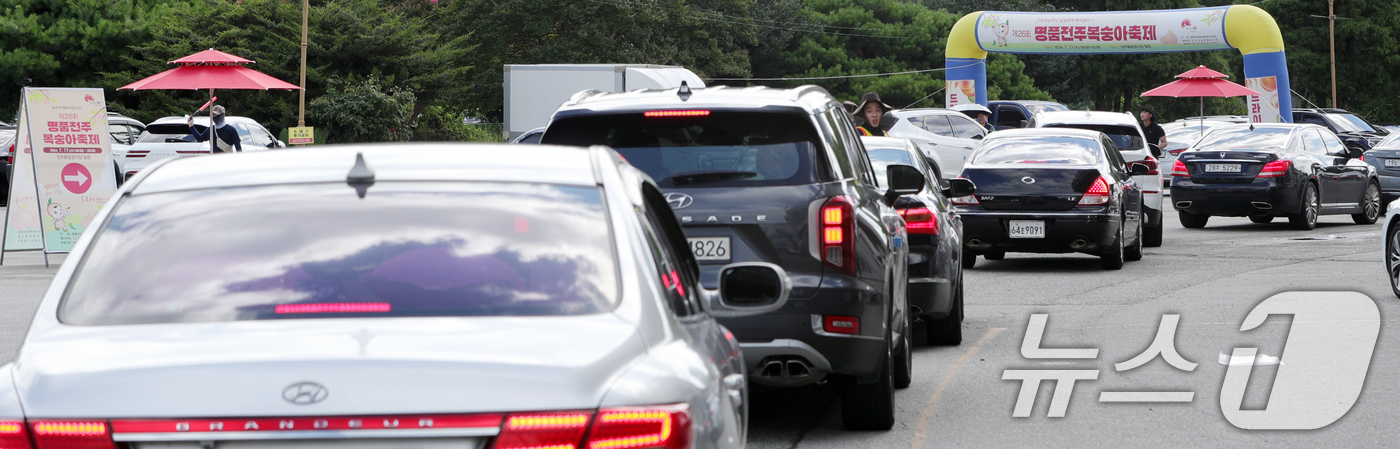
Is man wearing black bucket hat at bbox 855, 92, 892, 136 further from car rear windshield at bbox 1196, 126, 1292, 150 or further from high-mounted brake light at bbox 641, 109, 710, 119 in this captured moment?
high-mounted brake light at bbox 641, 109, 710, 119

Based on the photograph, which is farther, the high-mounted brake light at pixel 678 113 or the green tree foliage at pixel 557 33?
the green tree foliage at pixel 557 33

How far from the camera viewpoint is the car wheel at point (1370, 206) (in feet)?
70.6

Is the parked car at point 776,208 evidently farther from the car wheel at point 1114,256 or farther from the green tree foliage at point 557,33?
the green tree foliage at point 557,33

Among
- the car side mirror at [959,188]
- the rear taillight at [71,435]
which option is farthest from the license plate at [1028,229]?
the rear taillight at [71,435]

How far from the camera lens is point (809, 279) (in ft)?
20.7

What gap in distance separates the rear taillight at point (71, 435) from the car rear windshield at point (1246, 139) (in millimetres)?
18914

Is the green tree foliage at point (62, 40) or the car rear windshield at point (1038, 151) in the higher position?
the green tree foliage at point (62, 40)

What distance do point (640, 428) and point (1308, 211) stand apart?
1912 cm

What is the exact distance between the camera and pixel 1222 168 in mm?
19797

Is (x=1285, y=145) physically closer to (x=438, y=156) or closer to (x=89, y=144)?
(x=89, y=144)

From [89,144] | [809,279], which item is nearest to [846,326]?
[809,279]

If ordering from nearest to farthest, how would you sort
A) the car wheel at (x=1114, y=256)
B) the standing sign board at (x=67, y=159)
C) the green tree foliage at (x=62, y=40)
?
the car wheel at (x=1114, y=256) < the standing sign board at (x=67, y=159) < the green tree foliage at (x=62, y=40)

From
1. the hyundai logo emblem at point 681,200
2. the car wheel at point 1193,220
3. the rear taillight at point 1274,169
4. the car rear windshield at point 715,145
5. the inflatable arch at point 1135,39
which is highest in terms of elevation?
the inflatable arch at point 1135,39

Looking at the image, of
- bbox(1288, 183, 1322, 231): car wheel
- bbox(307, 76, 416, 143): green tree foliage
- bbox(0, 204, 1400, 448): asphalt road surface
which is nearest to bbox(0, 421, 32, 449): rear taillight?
bbox(0, 204, 1400, 448): asphalt road surface
